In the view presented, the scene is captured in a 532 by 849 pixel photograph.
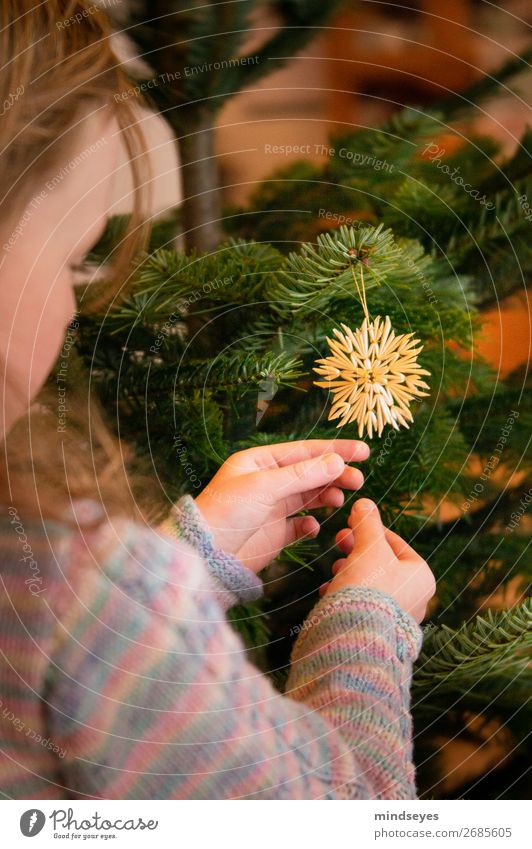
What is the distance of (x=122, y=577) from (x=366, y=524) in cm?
11

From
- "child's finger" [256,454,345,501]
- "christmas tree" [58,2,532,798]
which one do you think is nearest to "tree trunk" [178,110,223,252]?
"christmas tree" [58,2,532,798]

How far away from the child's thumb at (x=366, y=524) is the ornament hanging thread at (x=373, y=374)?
1.3 inches

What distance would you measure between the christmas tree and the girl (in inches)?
0.4

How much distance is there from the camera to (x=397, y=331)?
1.01 ft

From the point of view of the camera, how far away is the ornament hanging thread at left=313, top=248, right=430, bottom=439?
31cm

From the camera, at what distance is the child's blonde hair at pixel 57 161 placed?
0.31 meters

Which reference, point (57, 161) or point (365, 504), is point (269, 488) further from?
point (57, 161)

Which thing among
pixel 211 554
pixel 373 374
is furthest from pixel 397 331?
pixel 211 554

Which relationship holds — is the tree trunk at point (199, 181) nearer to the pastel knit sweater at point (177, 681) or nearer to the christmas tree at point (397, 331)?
the christmas tree at point (397, 331)

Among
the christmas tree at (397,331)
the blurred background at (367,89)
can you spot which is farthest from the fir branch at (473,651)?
the blurred background at (367,89)

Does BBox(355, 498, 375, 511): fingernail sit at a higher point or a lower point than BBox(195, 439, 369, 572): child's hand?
lower

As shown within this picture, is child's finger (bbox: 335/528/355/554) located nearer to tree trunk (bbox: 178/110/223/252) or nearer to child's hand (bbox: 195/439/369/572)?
child's hand (bbox: 195/439/369/572)
